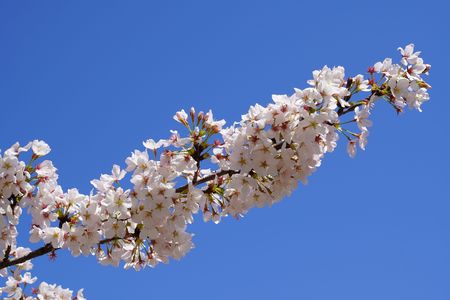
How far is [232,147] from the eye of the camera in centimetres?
788

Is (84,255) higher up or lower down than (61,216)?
lower down

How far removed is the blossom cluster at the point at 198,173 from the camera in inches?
300

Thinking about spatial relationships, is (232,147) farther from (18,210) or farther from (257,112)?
(18,210)

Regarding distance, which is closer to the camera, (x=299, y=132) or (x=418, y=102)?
(x=299, y=132)

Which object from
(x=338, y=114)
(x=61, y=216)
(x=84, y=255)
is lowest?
(x=84, y=255)

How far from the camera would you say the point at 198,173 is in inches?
325

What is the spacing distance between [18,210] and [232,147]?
11.1 ft

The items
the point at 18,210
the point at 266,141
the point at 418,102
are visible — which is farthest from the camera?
the point at 18,210

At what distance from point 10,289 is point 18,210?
2.88 meters

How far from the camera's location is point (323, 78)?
7742 mm

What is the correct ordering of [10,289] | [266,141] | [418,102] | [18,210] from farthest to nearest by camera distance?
[10,289] → [18,210] → [418,102] → [266,141]

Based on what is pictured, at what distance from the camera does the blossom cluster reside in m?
7.63

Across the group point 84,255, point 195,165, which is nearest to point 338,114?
point 195,165

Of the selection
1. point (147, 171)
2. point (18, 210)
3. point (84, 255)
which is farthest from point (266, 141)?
point (18, 210)
